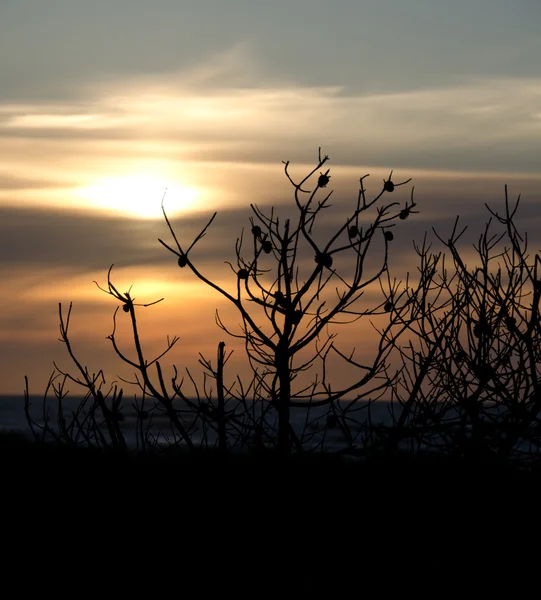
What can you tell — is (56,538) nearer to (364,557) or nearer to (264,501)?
(264,501)

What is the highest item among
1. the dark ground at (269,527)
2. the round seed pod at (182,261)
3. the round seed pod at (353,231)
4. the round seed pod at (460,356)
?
the round seed pod at (353,231)

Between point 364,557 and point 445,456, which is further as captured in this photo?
point 445,456

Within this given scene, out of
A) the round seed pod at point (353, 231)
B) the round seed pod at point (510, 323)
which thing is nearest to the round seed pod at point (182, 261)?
the round seed pod at point (353, 231)

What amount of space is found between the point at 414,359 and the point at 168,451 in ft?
9.22

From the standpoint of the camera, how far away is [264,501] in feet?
23.7

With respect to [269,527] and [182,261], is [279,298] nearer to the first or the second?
[182,261]

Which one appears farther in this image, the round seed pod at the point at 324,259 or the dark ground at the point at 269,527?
the round seed pod at the point at 324,259

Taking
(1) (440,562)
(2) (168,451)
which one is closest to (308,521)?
(1) (440,562)

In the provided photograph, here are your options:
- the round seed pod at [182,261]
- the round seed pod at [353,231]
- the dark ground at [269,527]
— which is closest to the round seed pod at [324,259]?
the round seed pod at [353,231]

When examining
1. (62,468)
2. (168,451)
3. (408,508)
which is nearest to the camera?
(408,508)

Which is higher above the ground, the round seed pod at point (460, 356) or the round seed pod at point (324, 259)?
the round seed pod at point (324, 259)

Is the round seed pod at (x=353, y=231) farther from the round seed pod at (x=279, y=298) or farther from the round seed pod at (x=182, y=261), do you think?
the round seed pod at (x=182, y=261)

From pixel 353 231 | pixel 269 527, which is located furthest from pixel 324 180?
pixel 269 527

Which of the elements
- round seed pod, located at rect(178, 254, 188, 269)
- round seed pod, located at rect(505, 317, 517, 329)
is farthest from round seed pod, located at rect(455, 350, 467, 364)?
round seed pod, located at rect(178, 254, 188, 269)
